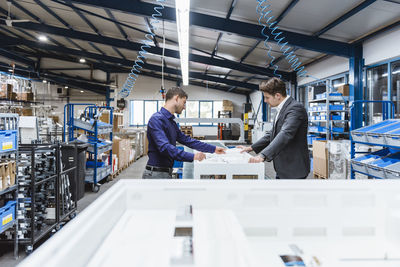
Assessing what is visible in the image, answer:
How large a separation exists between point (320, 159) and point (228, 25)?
3.72m

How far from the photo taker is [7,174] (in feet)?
8.83

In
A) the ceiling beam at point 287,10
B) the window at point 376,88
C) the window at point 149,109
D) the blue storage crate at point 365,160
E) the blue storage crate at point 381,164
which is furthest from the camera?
the window at point 149,109

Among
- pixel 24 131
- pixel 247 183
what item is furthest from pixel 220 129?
pixel 247 183

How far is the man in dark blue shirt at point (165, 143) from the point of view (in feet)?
7.32

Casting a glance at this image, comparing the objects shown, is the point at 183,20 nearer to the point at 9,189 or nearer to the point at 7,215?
the point at 9,189

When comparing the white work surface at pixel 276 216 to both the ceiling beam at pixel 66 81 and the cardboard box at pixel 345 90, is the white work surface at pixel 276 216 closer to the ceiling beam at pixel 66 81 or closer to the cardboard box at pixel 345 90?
the cardboard box at pixel 345 90

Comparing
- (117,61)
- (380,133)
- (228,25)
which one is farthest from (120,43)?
(380,133)

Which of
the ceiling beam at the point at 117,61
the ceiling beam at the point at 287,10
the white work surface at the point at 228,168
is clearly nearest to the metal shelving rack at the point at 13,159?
the white work surface at the point at 228,168

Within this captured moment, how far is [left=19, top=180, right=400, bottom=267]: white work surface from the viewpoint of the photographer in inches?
34.4

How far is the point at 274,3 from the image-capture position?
5.07 m

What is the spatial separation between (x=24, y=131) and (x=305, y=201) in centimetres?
434

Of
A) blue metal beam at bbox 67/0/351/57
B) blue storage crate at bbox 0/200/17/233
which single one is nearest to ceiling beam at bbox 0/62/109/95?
blue metal beam at bbox 67/0/351/57

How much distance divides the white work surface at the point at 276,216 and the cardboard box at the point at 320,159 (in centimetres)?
515

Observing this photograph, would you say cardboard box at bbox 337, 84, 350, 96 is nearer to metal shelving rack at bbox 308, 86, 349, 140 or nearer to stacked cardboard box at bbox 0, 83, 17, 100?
metal shelving rack at bbox 308, 86, 349, 140
